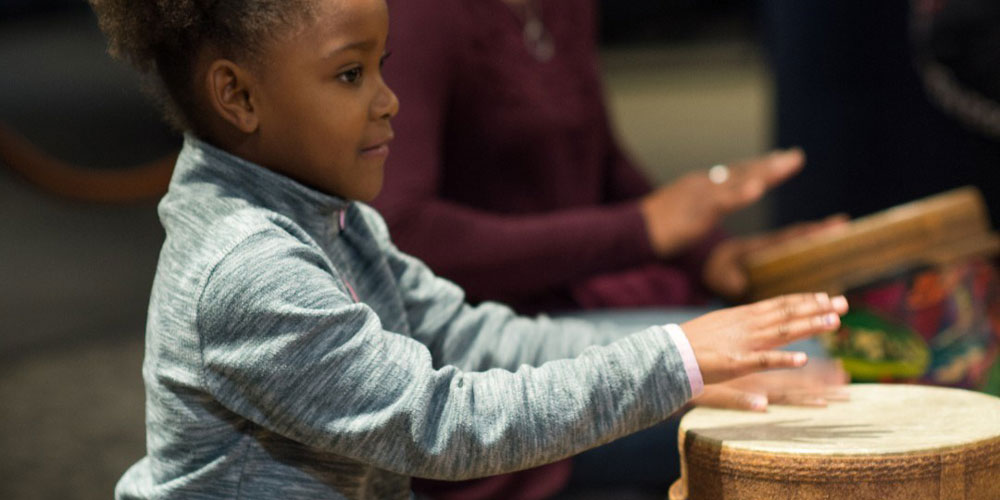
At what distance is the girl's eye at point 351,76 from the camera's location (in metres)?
1.12

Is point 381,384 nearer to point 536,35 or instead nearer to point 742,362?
point 742,362

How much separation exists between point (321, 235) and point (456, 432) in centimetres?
24

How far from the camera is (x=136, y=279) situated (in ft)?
14.0

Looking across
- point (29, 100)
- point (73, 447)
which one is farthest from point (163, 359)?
point (29, 100)

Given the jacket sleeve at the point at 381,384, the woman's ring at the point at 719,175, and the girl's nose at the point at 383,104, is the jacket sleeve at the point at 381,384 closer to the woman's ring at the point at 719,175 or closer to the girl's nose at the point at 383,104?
the girl's nose at the point at 383,104

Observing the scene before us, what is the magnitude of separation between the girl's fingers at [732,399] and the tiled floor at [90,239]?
72 cm

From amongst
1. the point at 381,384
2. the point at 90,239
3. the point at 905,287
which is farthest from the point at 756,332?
the point at 90,239

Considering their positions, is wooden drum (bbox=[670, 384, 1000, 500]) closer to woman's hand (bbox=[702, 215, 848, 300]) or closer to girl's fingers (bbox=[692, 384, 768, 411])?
girl's fingers (bbox=[692, 384, 768, 411])

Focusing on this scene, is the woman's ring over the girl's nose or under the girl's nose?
under

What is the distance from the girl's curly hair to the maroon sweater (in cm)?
48

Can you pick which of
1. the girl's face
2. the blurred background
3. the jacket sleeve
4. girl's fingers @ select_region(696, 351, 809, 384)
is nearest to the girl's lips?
the girl's face

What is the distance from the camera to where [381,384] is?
3.41ft

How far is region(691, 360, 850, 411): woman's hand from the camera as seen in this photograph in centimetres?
120

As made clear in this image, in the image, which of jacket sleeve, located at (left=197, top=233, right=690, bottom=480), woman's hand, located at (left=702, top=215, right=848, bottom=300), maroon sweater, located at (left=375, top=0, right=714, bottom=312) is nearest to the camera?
jacket sleeve, located at (left=197, top=233, right=690, bottom=480)
